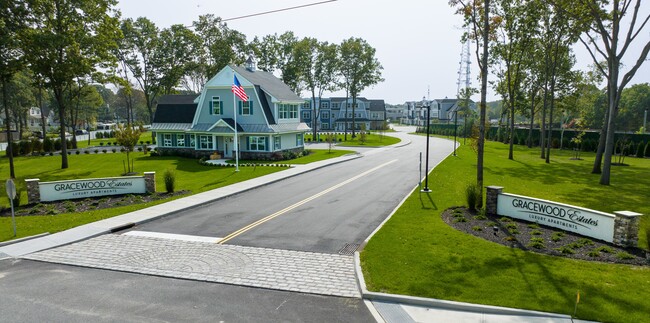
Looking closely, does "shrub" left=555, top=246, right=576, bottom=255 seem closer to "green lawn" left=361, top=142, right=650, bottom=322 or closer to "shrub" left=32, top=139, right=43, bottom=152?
"green lawn" left=361, top=142, right=650, bottom=322

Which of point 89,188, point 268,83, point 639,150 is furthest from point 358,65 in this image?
point 89,188

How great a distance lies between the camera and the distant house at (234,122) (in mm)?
39375

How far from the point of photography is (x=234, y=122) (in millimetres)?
39469

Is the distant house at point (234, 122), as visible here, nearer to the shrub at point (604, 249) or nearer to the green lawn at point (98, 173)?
the green lawn at point (98, 173)

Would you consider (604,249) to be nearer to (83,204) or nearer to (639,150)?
(83,204)

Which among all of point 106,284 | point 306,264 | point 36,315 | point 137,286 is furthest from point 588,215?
point 36,315

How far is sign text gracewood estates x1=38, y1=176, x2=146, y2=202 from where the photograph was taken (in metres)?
20.6

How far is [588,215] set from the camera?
43.4 ft

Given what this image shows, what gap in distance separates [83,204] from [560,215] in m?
21.4

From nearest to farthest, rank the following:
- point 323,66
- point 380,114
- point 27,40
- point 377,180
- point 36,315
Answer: point 36,315
point 377,180
point 27,40
point 323,66
point 380,114

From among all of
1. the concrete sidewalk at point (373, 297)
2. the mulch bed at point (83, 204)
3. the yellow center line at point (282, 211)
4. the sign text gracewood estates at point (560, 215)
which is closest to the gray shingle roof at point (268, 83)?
the yellow center line at point (282, 211)

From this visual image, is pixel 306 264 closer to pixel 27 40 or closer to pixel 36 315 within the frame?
pixel 36 315

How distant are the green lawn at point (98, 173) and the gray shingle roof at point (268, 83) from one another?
7913 millimetres

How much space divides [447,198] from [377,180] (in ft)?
23.4
